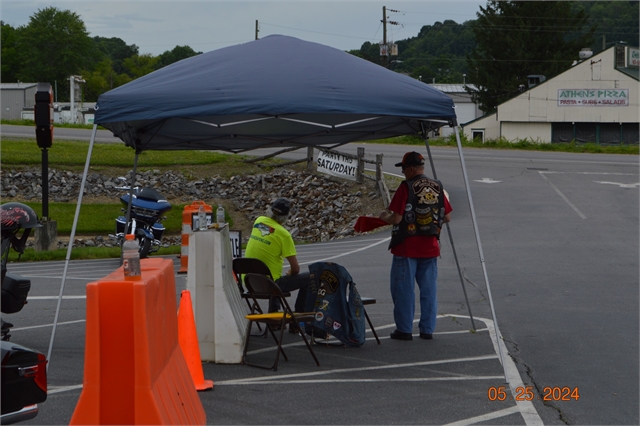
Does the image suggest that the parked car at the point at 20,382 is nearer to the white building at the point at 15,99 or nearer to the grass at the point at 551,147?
the grass at the point at 551,147

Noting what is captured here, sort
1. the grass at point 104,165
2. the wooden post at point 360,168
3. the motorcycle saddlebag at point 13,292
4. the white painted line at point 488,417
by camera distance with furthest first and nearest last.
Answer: the wooden post at point 360,168
the grass at point 104,165
the motorcycle saddlebag at point 13,292
the white painted line at point 488,417

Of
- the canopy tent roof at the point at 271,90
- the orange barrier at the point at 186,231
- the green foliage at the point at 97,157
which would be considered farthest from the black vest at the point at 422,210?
the green foliage at the point at 97,157

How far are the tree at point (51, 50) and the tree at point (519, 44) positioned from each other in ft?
185

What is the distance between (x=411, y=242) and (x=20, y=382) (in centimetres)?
485

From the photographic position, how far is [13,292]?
24.6 ft

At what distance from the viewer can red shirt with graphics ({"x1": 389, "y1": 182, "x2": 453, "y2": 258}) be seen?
8.29 m

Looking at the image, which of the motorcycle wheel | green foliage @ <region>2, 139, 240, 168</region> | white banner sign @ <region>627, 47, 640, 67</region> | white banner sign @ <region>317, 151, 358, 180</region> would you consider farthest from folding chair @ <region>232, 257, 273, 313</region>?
white banner sign @ <region>627, 47, 640, 67</region>

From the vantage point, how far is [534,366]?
753 cm

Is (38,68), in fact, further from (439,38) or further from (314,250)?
(314,250)

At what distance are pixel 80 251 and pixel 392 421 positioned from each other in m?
12.7

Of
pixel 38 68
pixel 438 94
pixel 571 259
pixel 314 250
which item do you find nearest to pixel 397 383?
pixel 438 94

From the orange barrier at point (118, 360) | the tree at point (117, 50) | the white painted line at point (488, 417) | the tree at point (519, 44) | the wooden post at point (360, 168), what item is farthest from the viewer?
the tree at point (117, 50)

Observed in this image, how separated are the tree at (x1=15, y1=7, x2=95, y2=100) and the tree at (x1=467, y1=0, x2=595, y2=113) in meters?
56.3

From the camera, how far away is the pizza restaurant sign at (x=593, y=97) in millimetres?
53688
